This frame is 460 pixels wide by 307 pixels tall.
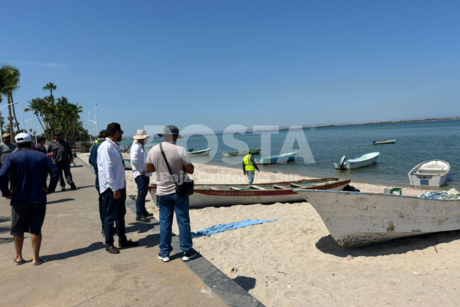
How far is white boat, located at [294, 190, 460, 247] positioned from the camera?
522cm

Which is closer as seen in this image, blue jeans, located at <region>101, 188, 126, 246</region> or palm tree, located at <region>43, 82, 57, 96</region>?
blue jeans, located at <region>101, 188, 126, 246</region>

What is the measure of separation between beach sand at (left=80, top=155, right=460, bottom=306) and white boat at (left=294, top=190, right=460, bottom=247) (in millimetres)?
368

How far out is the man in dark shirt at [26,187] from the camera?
139 inches

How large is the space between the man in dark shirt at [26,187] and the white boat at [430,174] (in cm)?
1724

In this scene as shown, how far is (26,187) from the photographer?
3553 millimetres

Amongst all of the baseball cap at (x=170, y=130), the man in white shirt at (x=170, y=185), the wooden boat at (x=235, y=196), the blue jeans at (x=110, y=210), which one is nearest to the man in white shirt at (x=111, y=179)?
the blue jeans at (x=110, y=210)

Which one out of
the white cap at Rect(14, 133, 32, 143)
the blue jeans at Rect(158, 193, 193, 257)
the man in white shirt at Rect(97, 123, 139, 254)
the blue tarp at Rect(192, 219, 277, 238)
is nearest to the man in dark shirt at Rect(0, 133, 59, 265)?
Result: the white cap at Rect(14, 133, 32, 143)

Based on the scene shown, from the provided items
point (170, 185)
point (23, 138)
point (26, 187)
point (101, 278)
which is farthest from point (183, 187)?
point (23, 138)

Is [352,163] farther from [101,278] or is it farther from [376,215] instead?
[101,278]

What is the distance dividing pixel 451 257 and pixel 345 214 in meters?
2.05

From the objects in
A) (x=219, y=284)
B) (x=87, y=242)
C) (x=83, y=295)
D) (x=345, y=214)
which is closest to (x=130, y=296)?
(x=83, y=295)

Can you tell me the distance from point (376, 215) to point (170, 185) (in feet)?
13.2

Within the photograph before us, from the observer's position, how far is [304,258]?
17.7 feet

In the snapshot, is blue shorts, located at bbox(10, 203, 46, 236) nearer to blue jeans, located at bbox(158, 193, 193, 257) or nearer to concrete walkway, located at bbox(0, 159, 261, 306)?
concrete walkway, located at bbox(0, 159, 261, 306)
